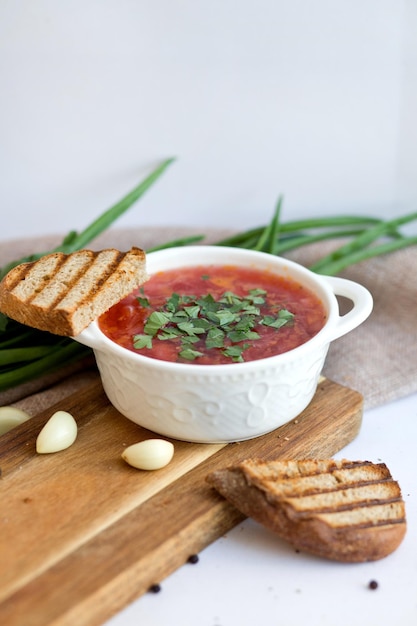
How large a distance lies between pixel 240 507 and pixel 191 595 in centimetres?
28

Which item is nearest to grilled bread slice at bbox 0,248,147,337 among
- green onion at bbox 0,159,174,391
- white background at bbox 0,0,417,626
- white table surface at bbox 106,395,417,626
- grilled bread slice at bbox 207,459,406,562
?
green onion at bbox 0,159,174,391

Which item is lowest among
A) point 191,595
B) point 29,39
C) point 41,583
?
point 191,595

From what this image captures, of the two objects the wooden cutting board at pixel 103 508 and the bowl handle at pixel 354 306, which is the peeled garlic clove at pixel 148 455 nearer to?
the wooden cutting board at pixel 103 508

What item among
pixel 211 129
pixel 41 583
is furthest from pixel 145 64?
pixel 41 583

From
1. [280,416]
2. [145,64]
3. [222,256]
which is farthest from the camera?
[145,64]

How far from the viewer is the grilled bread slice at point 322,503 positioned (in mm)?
2184

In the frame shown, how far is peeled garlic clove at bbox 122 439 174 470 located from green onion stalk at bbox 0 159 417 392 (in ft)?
2.15

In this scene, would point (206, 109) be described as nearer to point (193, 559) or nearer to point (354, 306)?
point (354, 306)

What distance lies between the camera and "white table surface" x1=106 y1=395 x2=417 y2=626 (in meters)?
2.10

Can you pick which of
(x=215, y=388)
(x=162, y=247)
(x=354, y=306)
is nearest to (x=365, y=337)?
(x=354, y=306)

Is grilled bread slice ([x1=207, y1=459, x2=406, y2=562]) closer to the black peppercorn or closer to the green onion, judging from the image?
the black peppercorn

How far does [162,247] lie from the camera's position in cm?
323

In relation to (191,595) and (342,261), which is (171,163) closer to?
(342,261)

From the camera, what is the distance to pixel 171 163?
13.2 feet
